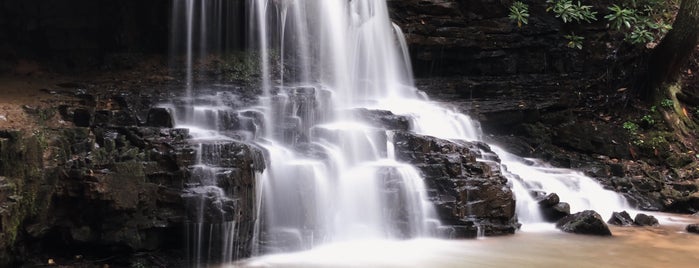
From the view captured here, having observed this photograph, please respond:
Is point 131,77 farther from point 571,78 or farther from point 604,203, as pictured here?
point 571,78

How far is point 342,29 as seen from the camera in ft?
44.7

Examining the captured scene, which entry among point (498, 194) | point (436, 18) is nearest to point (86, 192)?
point (498, 194)

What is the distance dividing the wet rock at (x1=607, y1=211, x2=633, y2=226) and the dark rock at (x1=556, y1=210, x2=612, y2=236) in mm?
969

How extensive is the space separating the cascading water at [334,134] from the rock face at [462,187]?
21 cm

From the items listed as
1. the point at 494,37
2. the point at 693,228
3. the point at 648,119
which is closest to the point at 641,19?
the point at 648,119

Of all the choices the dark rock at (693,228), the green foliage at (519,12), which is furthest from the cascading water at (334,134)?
the green foliage at (519,12)

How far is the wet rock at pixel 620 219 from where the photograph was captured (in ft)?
29.5

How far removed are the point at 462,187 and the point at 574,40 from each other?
836 centimetres

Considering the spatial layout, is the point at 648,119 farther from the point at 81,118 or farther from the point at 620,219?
the point at 81,118

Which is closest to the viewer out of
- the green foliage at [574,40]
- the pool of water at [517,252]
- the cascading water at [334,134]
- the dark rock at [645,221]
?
the pool of water at [517,252]

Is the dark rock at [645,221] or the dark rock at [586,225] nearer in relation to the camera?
the dark rock at [586,225]

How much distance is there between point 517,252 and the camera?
6.93m

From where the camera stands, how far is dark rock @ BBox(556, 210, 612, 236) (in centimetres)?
804

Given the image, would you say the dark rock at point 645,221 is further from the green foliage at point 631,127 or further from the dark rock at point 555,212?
the green foliage at point 631,127
